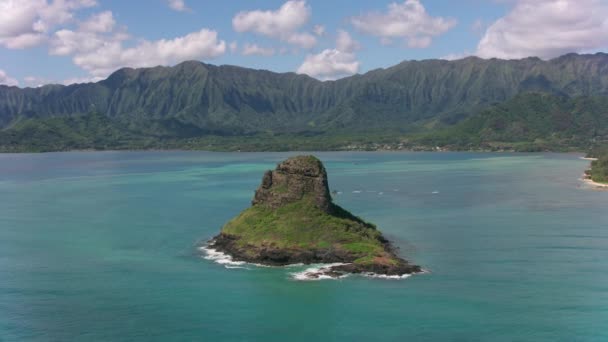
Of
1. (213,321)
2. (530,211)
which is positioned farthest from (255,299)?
(530,211)

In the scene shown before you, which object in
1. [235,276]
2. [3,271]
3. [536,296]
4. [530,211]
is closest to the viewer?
[536,296]

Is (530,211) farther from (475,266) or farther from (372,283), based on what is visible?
(372,283)

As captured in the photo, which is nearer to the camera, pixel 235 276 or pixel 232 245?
pixel 235 276

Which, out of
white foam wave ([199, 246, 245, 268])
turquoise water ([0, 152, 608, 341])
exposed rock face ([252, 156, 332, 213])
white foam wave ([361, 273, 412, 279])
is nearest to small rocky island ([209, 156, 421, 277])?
exposed rock face ([252, 156, 332, 213])

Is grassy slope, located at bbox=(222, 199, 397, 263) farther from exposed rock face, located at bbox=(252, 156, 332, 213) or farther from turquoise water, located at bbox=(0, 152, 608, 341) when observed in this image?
turquoise water, located at bbox=(0, 152, 608, 341)

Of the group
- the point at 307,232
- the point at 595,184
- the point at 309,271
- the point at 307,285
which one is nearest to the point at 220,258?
the point at 307,232

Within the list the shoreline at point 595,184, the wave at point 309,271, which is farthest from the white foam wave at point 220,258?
the shoreline at point 595,184

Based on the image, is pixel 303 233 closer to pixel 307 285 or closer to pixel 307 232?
pixel 307 232
